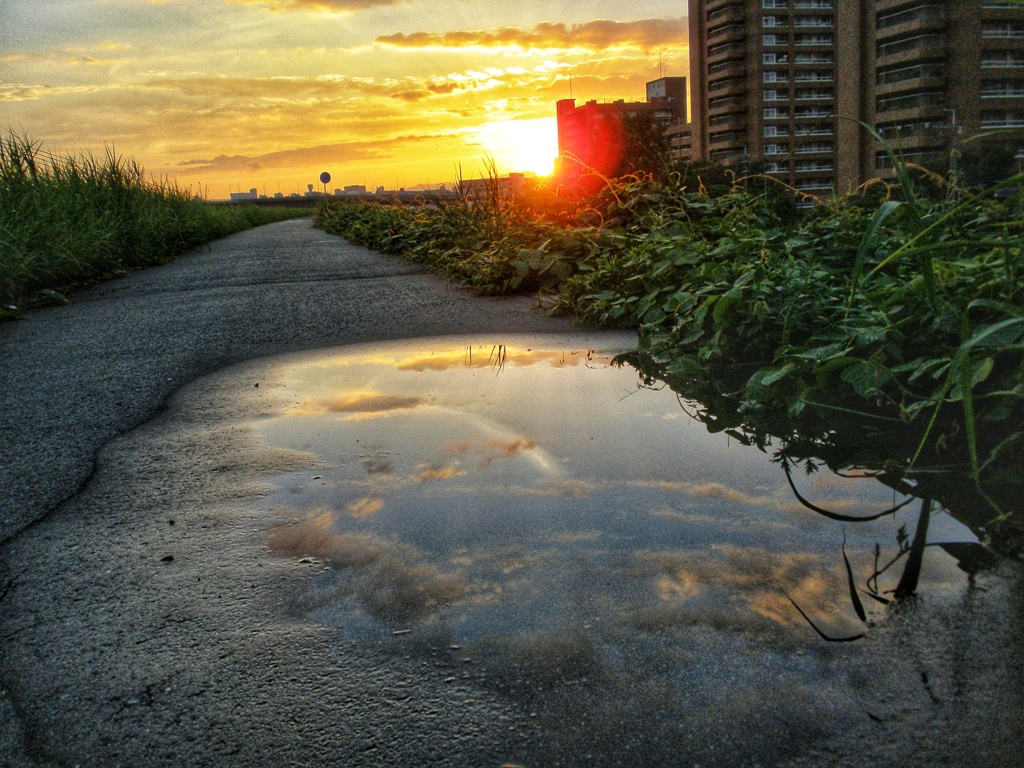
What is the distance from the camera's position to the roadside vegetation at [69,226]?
7.01 meters

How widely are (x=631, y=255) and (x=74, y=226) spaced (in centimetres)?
694

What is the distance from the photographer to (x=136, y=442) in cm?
275

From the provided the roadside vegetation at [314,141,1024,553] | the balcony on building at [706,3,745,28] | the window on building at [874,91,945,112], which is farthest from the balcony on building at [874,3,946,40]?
the balcony on building at [706,3,745,28]

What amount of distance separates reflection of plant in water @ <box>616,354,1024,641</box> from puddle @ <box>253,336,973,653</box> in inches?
1.5

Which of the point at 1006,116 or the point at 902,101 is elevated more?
the point at 902,101

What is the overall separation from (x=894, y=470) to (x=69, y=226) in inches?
359

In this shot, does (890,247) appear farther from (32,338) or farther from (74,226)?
(74,226)

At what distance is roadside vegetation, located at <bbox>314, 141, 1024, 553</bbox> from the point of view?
2.14m

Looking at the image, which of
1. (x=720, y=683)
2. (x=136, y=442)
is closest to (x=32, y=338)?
(x=136, y=442)

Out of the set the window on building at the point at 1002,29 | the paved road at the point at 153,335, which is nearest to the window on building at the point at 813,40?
the window on building at the point at 1002,29

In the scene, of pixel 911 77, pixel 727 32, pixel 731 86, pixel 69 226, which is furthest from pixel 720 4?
pixel 69 226

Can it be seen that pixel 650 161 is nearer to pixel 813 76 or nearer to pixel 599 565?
pixel 599 565

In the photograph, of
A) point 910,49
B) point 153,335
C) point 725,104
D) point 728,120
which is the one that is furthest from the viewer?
point 725,104

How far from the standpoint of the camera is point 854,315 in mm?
2783
